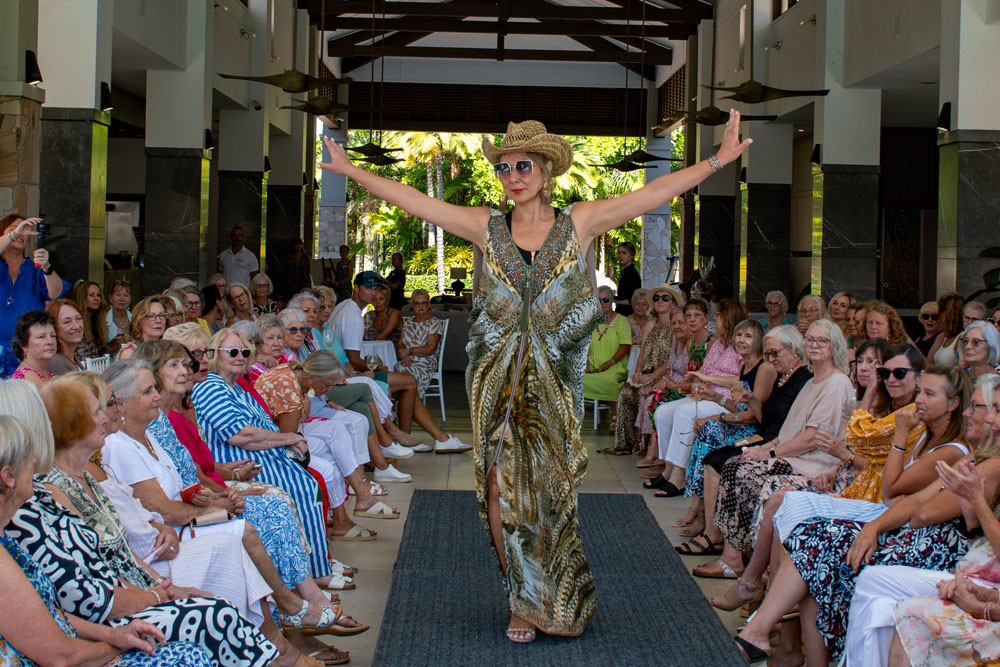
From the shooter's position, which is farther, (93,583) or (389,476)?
(389,476)

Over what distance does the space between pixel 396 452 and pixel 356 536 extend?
212 centimetres

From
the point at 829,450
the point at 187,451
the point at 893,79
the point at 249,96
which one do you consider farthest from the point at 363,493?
the point at 249,96

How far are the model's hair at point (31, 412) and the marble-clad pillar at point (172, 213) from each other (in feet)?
33.3

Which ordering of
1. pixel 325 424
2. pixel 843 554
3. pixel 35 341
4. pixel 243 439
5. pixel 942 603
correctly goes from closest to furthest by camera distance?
pixel 942 603, pixel 843 554, pixel 243 439, pixel 35 341, pixel 325 424

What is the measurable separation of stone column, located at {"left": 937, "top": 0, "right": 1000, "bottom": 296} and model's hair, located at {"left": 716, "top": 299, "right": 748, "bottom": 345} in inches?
117

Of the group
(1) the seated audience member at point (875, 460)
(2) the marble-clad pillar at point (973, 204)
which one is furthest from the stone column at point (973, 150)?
(1) the seated audience member at point (875, 460)

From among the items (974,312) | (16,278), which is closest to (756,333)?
(974,312)

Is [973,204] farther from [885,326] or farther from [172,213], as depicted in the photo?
[172,213]

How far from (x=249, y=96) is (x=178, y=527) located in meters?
12.6

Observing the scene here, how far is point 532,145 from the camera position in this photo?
3604 mm

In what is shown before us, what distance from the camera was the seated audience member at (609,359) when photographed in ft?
29.1

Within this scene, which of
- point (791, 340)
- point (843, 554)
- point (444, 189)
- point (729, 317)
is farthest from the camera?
point (444, 189)

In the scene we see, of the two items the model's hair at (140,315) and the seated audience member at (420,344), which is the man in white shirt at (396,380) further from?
the model's hair at (140,315)

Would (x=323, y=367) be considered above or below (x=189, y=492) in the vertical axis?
above
